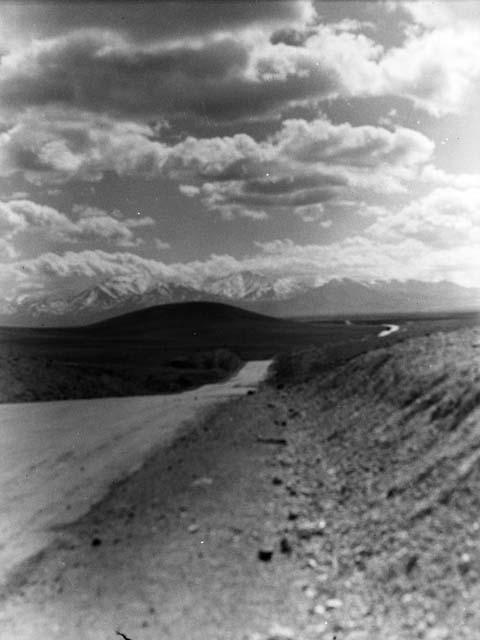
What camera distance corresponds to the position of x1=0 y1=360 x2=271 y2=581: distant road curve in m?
16.2

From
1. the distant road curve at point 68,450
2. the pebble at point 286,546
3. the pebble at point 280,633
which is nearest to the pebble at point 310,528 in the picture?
the pebble at point 286,546

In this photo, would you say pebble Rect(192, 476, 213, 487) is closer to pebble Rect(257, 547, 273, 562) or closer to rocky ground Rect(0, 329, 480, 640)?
rocky ground Rect(0, 329, 480, 640)

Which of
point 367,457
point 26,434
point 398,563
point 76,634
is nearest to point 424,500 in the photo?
point 398,563

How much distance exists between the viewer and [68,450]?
78.8ft

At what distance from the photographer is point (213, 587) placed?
1223 centimetres

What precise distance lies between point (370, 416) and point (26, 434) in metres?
15.7

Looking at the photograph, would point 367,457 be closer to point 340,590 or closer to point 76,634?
point 340,590

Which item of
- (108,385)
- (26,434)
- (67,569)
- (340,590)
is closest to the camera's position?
(340,590)

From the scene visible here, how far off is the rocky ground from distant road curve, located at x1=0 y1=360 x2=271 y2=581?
84cm

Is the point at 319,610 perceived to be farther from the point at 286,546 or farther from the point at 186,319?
the point at 186,319

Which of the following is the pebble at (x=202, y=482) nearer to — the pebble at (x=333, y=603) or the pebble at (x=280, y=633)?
the pebble at (x=333, y=603)

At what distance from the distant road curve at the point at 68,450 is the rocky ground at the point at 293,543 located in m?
0.84

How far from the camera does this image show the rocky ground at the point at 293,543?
35.8ft

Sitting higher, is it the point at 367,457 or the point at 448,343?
the point at 448,343
